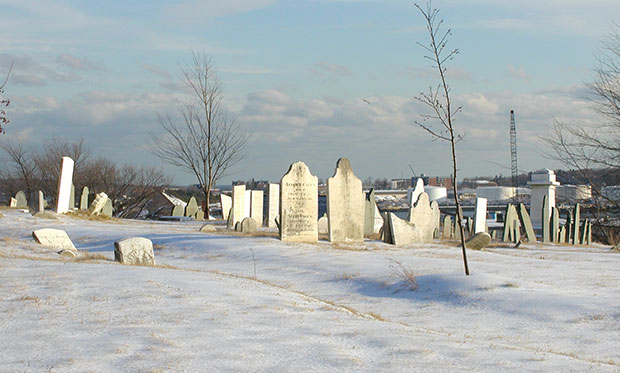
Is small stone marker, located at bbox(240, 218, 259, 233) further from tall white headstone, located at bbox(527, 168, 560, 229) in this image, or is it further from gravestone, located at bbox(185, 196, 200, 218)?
tall white headstone, located at bbox(527, 168, 560, 229)

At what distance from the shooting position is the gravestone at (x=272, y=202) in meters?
25.4

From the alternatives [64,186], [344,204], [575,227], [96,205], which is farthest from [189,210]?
[344,204]

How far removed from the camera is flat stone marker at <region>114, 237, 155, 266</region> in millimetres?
11031

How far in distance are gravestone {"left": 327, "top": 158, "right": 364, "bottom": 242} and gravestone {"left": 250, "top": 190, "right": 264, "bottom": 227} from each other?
35.8 feet

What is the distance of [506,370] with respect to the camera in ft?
16.0

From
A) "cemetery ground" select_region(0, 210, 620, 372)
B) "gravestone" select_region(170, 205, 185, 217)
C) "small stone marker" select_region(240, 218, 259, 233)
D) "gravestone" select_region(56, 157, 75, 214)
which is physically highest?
"gravestone" select_region(56, 157, 75, 214)

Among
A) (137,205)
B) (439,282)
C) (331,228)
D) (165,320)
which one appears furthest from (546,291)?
(137,205)

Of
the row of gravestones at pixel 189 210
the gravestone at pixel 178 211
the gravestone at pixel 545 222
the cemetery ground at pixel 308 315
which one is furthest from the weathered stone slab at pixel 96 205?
the gravestone at pixel 545 222

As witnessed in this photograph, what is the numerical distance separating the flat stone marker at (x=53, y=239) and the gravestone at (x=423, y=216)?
961 cm

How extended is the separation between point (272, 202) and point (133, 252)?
15299 millimetres

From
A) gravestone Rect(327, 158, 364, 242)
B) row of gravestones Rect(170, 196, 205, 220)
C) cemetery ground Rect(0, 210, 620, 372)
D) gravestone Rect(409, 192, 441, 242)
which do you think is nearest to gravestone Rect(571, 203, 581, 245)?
gravestone Rect(409, 192, 441, 242)

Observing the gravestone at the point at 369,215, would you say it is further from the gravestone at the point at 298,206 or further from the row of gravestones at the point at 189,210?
the row of gravestones at the point at 189,210

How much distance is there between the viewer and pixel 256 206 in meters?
27.8

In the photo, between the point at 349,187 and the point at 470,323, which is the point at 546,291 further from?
the point at 349,187
